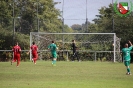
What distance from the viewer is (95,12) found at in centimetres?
5550

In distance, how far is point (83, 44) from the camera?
4950 centimetres

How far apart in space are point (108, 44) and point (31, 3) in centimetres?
1333

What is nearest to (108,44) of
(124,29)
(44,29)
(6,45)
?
(124,29)

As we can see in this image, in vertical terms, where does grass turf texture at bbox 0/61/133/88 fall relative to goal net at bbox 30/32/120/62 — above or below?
below

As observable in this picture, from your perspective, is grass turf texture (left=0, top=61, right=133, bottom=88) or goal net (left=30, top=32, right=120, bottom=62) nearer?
grass turf texture (left=0, top=61, right=133, bottom=88)

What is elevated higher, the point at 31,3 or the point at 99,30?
the point at 31,3

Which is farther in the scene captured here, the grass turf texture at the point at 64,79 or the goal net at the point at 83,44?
the goal net at the point at 83,44

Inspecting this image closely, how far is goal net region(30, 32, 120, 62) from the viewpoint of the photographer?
1885 inches

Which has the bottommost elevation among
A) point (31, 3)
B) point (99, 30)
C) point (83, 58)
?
point (83, 58)

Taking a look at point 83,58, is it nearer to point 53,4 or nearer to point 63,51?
point 63,51

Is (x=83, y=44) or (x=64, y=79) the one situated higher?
(x=83, y=44)

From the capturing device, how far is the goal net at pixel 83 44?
4788cm

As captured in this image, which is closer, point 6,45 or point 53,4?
point 6,45

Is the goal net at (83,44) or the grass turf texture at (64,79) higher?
the goal net at (83,44)
